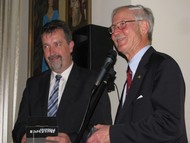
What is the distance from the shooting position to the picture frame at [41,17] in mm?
3878

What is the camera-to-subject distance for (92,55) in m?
3.07

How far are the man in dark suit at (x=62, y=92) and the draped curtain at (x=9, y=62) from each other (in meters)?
1.93

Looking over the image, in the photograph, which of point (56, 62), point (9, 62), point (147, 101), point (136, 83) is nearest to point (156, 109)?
point (147, 101)

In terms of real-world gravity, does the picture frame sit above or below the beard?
above

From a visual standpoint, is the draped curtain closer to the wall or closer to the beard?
the wall

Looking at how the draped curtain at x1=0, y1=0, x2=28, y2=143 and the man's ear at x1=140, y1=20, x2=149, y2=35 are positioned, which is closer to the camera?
the man's ear at x1=140, y1=20, x2=149, y2=35

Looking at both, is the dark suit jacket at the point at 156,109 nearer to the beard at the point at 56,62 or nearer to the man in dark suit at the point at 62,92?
the man in dark suit at the point at 62,92

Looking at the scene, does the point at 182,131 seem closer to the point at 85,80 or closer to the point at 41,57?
the point at 85,80

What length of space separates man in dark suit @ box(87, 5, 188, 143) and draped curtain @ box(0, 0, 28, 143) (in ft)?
9.56

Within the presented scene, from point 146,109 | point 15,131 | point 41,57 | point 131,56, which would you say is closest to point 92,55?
point 131,56

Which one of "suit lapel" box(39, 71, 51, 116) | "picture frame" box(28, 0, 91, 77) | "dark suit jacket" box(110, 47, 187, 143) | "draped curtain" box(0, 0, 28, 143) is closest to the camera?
"dark suit jacket" box(110, 47, 187, 143)

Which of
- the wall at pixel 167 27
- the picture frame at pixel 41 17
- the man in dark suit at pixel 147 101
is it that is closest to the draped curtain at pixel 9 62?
the picture frame at pixel 41 17

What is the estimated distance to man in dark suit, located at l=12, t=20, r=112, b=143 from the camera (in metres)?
2.79

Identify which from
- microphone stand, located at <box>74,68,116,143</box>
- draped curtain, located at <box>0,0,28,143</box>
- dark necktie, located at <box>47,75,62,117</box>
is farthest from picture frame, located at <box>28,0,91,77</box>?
microphone stand, located at <box>74,68,116,143</box>
